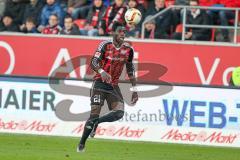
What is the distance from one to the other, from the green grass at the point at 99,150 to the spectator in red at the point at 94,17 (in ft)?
16.9

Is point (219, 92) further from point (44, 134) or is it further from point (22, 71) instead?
point (22, 71)

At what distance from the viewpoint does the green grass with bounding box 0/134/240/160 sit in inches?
516

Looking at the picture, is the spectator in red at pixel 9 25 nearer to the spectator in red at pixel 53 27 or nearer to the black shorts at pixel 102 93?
the spectator in red at pixel 53 27

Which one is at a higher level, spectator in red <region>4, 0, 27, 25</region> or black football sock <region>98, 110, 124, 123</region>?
spectator in red <region>4, 0, 27, 25</region>

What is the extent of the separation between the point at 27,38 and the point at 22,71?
0.91 metres

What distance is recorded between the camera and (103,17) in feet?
67.0

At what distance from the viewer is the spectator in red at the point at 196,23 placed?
778 inches

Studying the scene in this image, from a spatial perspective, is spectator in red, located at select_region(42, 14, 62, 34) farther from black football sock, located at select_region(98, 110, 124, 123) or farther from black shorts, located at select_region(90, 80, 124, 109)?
black football sock, located at select_region(98, 110, 124, 123)

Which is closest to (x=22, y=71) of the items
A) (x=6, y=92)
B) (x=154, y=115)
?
(x=6, y=92)

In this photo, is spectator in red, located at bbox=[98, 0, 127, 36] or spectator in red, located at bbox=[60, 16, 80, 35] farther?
spectator in red, located at bbox=[60, 16, 80, 35]

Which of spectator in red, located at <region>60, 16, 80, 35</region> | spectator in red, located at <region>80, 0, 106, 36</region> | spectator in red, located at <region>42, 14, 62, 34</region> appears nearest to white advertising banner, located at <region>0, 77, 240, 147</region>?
spectator in red, located at <region>60, 16, 80, 35</region>

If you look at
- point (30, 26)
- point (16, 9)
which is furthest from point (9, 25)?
point (30, 26)

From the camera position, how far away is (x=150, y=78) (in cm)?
1995

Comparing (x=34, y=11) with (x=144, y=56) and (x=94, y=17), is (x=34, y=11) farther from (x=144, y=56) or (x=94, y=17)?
(x=144, y=56)
